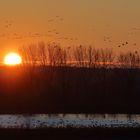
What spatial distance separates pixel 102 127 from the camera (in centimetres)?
3500

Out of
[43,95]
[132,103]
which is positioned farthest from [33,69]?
[132,103]
